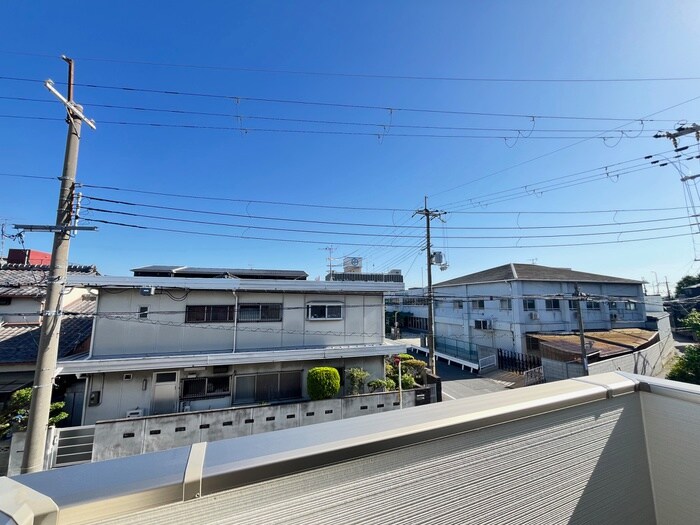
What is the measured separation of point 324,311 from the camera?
1005 cm

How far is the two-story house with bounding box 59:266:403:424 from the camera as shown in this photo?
26.4ft

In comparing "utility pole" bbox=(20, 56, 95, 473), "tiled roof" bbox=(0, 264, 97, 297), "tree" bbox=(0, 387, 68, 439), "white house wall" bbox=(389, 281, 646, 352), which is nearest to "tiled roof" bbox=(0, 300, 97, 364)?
"tiled roof" bbox=(0, 264, 97, 297)

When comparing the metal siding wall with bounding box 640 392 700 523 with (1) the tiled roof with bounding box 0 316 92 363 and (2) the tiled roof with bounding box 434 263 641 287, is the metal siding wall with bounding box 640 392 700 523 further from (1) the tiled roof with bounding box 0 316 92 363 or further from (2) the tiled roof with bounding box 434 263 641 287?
(2) the tiled roof with bounding box 434 263 641 287

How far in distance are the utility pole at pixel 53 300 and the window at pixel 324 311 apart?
6.02 m

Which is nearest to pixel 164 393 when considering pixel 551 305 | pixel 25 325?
pixel 25 325

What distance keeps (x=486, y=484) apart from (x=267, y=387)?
30.1ft

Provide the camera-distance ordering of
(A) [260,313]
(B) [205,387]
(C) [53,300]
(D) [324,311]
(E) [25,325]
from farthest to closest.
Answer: (D) [324,311] < (E) [25,325] < (A) [260,313] < (B) [205,387] < (C) [53,300]

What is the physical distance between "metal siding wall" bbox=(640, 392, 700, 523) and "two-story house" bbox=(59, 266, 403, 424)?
8.22 meters

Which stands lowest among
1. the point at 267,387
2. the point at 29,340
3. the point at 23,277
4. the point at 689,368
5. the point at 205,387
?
the point at 267,387

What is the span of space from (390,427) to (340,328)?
30.5ft

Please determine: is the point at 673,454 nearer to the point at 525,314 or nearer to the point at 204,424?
the point at 204,424

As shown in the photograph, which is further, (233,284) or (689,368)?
(689,368)

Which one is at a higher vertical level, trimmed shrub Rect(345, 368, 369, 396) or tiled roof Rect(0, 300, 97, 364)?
tiled roof Rect(0, 300, 97, 364)

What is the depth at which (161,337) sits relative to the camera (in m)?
8.59
